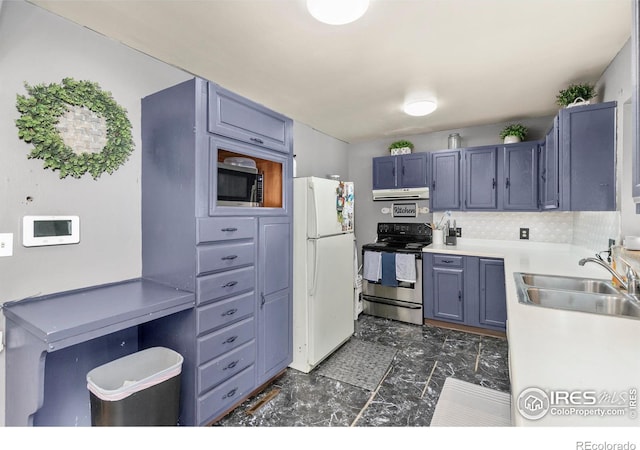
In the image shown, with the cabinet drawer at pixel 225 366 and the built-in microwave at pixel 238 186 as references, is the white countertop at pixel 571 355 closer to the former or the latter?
the cabinet drawer at pixel 225 366

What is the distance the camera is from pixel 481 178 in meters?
3.79

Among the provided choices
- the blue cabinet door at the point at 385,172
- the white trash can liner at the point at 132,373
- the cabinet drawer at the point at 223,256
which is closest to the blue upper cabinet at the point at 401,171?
Answer: the blue cabinet door at the point at 385,172

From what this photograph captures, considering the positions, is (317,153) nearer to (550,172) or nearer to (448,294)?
(448,294)

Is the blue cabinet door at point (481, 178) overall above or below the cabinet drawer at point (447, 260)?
above

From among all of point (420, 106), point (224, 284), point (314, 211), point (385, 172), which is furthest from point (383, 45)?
point (385, 172)

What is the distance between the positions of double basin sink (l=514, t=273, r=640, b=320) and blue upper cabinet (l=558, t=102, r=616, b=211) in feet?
1.96

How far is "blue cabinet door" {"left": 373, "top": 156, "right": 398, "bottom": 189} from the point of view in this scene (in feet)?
14.4

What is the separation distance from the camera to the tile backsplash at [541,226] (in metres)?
2.88

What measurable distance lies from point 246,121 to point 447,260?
9.00 feet

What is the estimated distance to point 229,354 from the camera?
2062 millimetres

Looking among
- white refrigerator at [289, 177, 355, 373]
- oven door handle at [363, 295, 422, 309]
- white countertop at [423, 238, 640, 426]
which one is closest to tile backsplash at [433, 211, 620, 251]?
oven door handle at [363, 295, 422, 309]

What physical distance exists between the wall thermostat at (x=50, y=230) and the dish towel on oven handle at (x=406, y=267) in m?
3.15

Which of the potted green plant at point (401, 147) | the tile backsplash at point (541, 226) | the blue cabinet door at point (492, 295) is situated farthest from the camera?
the potted green plant at point (401, 147)

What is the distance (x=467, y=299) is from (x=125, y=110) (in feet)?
12.2
